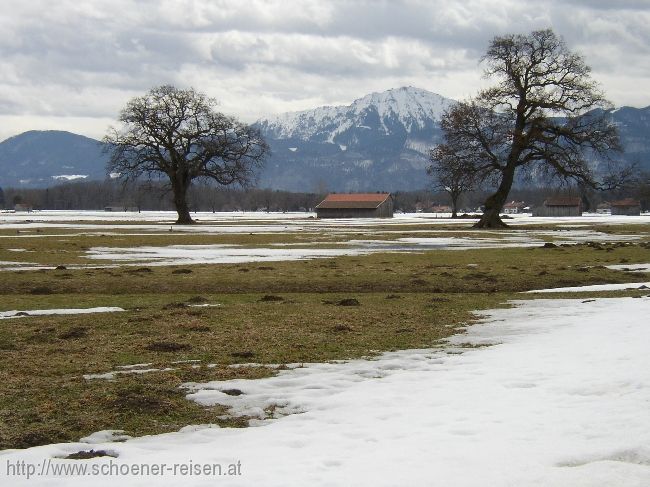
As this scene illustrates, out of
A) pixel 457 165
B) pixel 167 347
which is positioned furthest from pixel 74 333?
pixel 457 165

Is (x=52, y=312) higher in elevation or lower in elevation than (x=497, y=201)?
lower

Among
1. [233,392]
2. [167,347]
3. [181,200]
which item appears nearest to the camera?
[233,392]

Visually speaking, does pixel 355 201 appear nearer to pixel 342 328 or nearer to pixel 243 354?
pixel 342 328

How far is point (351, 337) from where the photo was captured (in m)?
13.4

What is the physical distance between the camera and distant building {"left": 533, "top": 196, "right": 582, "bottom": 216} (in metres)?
181

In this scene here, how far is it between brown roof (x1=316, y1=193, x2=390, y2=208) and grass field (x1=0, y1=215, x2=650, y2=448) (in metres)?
134

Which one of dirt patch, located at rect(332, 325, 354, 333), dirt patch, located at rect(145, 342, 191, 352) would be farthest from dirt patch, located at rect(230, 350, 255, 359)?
dirt patch, located at rect(332, 325, 354, 333)

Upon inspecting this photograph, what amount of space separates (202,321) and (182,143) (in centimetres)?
6475

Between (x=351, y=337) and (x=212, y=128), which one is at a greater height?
(x=212, y=128)

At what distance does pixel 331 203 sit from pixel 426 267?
14239 cm

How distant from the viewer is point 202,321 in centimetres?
1511

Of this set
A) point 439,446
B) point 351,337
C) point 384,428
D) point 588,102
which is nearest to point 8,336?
point 351,337

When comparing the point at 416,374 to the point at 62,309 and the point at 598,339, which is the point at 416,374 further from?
the point at 62,309

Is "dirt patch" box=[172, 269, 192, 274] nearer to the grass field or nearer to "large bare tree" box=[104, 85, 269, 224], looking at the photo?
the grass field
